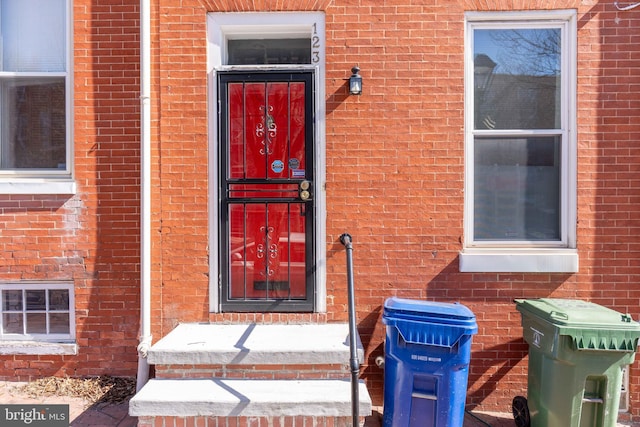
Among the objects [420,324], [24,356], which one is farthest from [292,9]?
[24,356]

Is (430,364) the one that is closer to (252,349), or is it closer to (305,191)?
(252,349)

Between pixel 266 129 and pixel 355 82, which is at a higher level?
pixel 355 82

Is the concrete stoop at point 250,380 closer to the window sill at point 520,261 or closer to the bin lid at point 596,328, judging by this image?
the window sill at point 520,261

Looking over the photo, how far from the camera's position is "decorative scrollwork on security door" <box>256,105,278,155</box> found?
433 cm

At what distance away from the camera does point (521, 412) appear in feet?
12.7

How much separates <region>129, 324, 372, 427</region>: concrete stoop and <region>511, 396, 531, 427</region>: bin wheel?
139 centimetres

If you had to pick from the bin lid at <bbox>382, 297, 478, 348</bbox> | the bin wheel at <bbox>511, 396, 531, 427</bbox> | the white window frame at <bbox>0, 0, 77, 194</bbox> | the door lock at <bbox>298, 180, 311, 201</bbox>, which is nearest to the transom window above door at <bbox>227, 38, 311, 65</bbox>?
the door lock at <bbox>298, 180, 311, 201</bbox>

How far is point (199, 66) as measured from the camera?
168 inches

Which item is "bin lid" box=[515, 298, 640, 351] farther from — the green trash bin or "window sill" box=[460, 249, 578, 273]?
"window sill" box=[460, 249, 578, 273]

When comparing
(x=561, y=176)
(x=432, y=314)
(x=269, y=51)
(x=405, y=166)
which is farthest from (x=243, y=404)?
(x=561, y=176)

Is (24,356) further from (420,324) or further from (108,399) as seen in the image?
(420,324)

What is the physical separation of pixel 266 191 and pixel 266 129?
0.56 metres

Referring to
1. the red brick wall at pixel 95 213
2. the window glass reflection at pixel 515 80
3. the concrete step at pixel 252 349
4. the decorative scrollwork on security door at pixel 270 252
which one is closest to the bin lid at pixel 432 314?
the concrete step at pixel 252 349

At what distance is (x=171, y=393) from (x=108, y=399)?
109 centimetres
